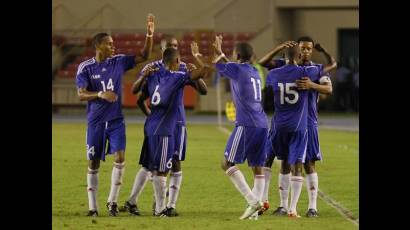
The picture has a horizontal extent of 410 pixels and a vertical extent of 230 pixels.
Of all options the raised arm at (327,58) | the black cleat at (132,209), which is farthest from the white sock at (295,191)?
the black cleat at (132,209)

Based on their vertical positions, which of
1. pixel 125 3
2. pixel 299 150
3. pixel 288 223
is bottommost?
pixel 288 223

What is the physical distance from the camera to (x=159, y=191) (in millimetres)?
14531

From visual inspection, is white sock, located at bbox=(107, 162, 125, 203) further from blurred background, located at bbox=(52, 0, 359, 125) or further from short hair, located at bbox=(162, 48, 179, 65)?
blurred background, located at bbox=(52, 0, 359, 125)

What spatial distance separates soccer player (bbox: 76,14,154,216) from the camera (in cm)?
1451

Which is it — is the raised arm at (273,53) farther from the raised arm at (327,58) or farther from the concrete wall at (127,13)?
the concrete wall at (127,13)

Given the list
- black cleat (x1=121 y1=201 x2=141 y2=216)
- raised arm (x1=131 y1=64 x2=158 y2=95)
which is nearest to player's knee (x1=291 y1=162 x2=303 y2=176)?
black cleat (x1=121 y1=201 x2=141 y2=216)

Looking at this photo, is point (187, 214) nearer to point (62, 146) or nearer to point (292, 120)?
point (292, 120)

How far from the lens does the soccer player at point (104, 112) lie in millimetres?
14508

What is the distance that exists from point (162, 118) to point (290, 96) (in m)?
1.73

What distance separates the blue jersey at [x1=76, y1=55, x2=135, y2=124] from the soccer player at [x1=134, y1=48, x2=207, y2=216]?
36 cm

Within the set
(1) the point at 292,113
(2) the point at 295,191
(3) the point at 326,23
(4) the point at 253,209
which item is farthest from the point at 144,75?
(3) the point at 326,23
